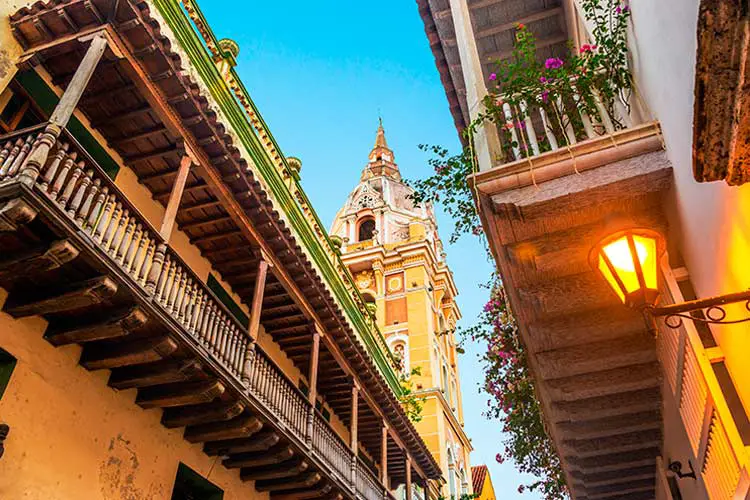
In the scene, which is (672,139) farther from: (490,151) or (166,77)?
(166,77)

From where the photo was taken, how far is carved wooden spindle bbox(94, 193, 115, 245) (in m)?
5.71

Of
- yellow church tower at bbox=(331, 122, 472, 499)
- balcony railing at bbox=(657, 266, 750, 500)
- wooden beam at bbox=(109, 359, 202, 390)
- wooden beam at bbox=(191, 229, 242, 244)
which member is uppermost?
yellow church tower at bbox=(331, 122, 472, 499)

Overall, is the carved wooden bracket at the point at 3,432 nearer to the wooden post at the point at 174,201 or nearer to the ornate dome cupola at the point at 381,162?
the wooden post at the point at 174,201

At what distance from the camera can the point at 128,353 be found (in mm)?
6527

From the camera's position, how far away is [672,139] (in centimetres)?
437

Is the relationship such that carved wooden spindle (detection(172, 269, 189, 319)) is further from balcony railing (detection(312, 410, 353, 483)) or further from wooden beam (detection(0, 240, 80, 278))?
balcony railing (detection(312, 410, 353, 483))

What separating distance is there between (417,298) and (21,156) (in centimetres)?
2546

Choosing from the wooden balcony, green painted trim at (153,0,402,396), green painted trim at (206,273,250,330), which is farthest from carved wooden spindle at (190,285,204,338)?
green painted trim at (153,0,402,396)

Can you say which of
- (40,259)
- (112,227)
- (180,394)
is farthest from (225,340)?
(40,259)

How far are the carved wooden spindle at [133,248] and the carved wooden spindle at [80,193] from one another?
662mm

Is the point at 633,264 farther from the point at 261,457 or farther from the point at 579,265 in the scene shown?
the point at 261,457

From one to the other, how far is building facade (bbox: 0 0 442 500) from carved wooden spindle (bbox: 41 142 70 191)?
0.02m

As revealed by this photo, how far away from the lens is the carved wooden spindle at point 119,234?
5883mm

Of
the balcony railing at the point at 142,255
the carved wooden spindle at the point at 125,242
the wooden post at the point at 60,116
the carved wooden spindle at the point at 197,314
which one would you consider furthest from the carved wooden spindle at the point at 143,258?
the wooden post at the point at 60,116
